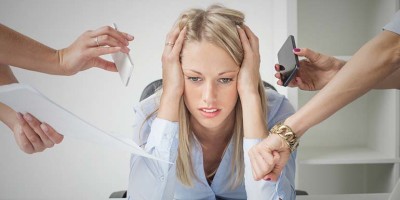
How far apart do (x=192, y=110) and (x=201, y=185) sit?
0.27 metres

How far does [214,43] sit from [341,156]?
1.01 meters

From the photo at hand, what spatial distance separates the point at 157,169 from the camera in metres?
1.08

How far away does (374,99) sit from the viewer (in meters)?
1.96

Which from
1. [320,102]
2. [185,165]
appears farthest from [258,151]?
[185,165]

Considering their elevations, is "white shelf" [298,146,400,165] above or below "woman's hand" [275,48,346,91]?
below

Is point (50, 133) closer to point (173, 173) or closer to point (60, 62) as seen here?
point (60, 62)

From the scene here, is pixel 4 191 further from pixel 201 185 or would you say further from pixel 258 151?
pixel 258 151

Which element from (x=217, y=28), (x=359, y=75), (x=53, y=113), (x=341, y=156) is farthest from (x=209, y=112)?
(x=341, y=156)

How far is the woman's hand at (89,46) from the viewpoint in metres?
0.99

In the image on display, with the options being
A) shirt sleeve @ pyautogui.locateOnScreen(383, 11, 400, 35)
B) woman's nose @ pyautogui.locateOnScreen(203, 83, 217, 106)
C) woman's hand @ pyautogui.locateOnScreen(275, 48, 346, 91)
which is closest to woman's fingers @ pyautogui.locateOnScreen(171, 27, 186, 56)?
woman's nose @ pyautogui.locateOnScreen(203, 83, 217, 106)

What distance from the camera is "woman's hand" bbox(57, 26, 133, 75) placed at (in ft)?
3.26

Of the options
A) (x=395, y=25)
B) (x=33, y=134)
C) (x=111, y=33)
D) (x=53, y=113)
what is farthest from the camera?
(x=111, y=33)

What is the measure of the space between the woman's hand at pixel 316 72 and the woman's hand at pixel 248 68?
13 cm

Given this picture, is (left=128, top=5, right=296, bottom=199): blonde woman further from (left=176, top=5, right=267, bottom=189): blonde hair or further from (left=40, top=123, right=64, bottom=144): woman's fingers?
(left=40, top=123, right=64, bottom=144): woman's fingers
